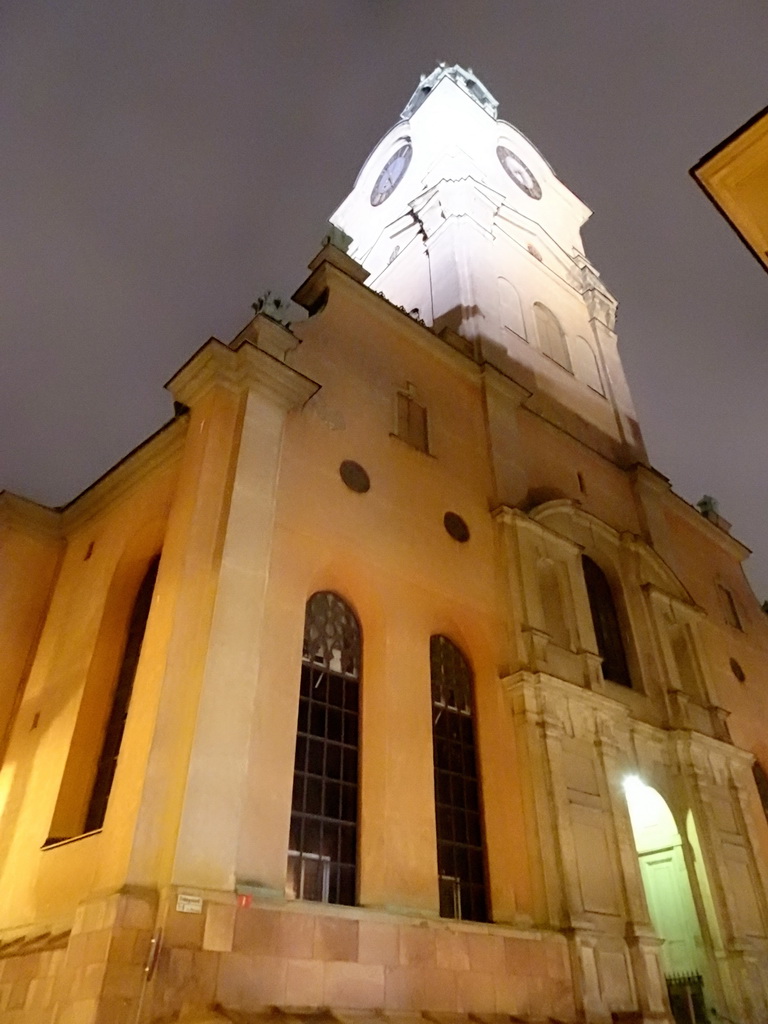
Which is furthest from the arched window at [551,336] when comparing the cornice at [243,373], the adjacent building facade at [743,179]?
the adjacent building facade at [743,179]

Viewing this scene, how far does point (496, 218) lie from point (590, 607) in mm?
15527

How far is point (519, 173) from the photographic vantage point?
31.7 metres

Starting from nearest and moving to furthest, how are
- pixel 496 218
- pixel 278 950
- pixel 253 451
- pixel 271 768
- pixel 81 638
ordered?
1. pixel 278 950
2. pixel 271 768
3. pixel 253 451
4. pixel 81 638
5. pixel 496 218

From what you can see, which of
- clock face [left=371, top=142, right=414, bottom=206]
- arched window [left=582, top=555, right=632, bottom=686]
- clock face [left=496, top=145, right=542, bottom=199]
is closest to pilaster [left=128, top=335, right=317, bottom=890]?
arched window [left=582, top=555, right=632, bottom=686]

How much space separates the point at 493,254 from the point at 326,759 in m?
18.5

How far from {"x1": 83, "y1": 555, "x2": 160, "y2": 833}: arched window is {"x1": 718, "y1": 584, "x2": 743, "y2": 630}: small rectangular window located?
15.3 meters

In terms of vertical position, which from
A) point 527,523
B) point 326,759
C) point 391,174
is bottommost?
point 326,759

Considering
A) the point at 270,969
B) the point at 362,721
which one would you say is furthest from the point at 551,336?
the point at 270,969

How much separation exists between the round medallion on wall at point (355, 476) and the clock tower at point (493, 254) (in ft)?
22.1

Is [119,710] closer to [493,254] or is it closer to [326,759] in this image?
[326,759]

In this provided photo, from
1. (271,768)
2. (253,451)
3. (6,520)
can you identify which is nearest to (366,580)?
(253,451)

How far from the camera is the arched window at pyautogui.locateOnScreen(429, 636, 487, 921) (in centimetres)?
1123

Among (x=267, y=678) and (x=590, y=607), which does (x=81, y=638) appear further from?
(x=590, y=607)

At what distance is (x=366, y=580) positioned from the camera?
12.4m
